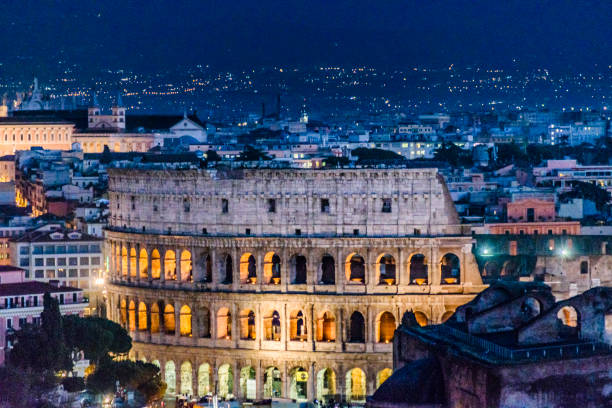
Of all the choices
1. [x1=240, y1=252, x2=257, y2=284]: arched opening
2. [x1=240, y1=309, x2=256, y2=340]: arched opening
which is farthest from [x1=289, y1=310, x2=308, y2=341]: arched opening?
[x1=240, y1=252, x2=257, y2=284]: arched opening

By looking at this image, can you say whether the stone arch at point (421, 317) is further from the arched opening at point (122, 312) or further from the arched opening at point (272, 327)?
the arched opening at point (122, 312)

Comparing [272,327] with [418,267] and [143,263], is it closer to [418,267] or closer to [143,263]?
[418,267]

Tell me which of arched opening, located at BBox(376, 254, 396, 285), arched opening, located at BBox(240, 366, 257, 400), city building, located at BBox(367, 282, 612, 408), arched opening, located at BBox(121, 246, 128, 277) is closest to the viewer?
city building, located at BBox(367, 282, 612, 408)

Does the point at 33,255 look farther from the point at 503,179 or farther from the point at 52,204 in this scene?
the point at 503,179

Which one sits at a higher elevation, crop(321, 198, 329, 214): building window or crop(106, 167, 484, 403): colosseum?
crop(321, 198, 329, 214): building window

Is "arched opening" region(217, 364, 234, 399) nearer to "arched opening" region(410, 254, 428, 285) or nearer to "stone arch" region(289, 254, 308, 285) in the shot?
"stone arch" region(289, 254, 308, 285)
